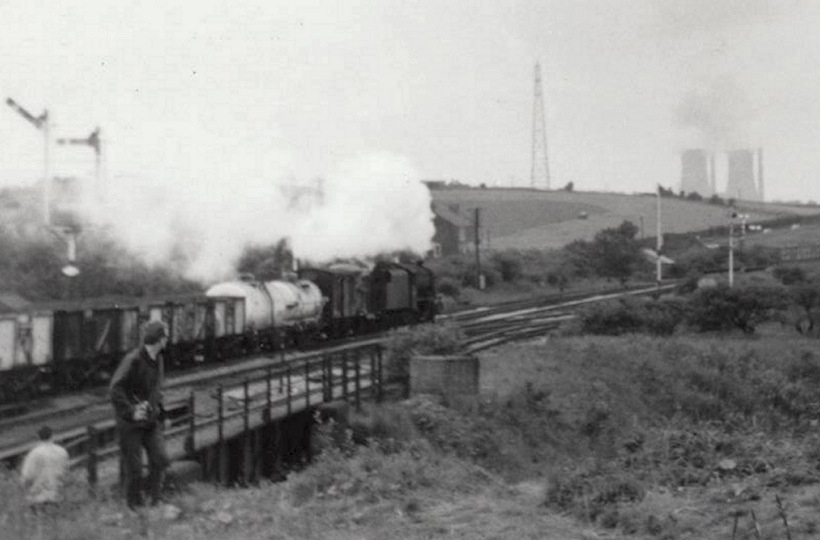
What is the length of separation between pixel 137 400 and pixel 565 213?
9595 cm

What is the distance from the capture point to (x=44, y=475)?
1043 cm

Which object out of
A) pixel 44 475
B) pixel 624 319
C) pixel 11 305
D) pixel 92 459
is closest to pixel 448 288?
pixel 624 319

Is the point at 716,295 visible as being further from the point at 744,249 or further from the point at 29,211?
the point at 744,249

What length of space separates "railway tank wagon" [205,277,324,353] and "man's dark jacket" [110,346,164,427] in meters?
18.3

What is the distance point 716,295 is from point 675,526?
31.5 metres

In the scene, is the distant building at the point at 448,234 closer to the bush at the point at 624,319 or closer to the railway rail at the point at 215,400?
the bush at the point at 624,319

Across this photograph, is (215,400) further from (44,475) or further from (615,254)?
(615,254)

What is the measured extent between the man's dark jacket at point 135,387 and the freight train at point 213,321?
1103 centimetres

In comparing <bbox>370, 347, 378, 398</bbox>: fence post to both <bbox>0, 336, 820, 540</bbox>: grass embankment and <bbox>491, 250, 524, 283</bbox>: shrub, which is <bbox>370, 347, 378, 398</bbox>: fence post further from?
<bbox>491, 250, 524, 283</bbox>: shrub

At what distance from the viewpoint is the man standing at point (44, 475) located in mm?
10352

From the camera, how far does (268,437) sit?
1681 cm

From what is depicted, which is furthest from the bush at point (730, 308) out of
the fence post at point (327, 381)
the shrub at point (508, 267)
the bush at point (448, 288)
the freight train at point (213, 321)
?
the shrub at point (508, 267)

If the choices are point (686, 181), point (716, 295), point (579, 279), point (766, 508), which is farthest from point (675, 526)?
point (686, 181)

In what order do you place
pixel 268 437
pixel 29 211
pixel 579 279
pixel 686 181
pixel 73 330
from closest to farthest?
pixel 268 437, pixel 73 330, pixel 29 211, pixel 579 279, pixel 686 181
